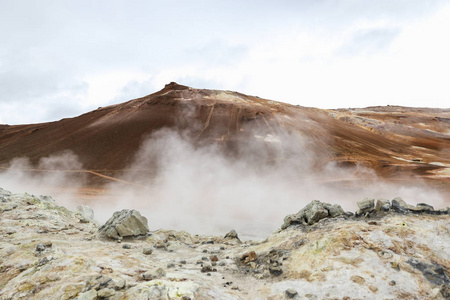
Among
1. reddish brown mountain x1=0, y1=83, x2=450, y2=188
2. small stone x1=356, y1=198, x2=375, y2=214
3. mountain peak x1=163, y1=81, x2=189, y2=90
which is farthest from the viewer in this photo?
mountain peak x1=163, y1=81, x2=189, y2=90

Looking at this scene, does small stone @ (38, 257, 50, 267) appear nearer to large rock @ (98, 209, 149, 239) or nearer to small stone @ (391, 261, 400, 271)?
large rock @ (98, 209, 149, 239)

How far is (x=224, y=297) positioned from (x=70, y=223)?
7.00 meters

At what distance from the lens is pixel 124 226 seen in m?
7.58

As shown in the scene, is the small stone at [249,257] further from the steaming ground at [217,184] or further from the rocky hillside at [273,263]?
the steaming ground at [217,184]

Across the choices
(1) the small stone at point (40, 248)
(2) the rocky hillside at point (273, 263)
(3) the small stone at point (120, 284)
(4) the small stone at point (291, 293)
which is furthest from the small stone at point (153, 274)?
(1) the small stone at point (40, 248)

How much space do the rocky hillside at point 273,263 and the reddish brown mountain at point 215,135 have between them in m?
17.3

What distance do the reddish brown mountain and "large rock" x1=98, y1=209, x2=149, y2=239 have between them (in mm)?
16821

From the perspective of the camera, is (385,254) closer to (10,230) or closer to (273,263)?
(273,263)

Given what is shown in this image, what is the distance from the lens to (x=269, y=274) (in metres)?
5.14

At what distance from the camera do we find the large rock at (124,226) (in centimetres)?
741

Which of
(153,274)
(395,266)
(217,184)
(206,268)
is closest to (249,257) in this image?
(206,268)

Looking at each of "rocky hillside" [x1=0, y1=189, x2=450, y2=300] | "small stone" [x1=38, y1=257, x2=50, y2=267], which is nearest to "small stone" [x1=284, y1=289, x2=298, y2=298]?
"rocky hillside" [x1=0, y1=189, x2=450, y2=300]

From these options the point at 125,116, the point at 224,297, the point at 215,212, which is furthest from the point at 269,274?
the point at 125,116

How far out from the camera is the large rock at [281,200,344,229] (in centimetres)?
675
